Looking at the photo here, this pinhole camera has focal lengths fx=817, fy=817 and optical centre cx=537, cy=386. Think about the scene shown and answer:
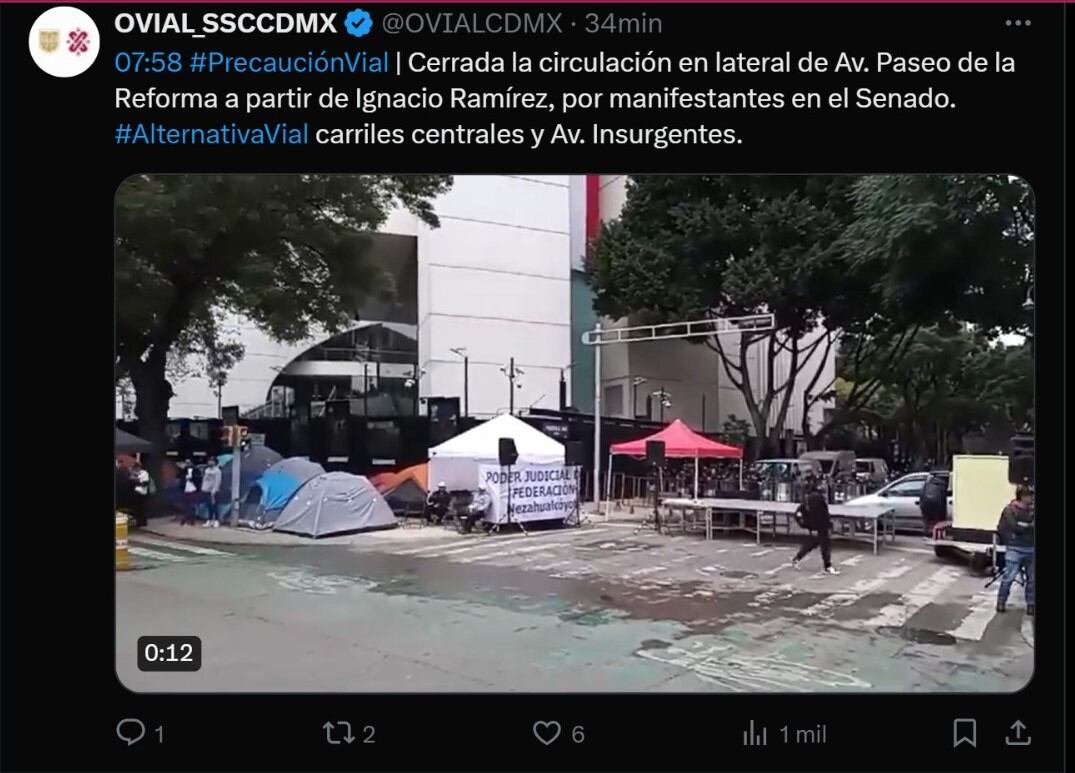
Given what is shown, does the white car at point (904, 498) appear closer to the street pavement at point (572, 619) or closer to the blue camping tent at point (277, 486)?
the street pavement at point (572, 619)

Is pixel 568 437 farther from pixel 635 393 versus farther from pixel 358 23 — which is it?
pixel 358 23

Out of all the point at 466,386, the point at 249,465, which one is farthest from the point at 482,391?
the point at 249,465

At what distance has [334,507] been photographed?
1.58 meters

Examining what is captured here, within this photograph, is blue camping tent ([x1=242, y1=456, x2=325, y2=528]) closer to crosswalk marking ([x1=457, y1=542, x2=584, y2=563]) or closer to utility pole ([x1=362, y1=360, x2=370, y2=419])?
utility pole ([x1=362, y1=360, x2=370, y2=419])

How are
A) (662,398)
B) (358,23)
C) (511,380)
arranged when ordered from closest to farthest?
(358,23) < (511,380) < (662,398)

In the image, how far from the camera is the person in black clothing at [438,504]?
5.41 feet

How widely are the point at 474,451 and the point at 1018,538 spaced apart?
106cm

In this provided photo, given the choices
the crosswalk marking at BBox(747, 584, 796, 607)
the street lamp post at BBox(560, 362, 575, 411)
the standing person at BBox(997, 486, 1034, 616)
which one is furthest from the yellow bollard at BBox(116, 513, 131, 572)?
the standing person at BBox(997, 486, 1034, 616)

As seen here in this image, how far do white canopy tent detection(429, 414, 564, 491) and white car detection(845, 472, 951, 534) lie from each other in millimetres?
665

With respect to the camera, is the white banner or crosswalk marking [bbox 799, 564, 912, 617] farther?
the white banner

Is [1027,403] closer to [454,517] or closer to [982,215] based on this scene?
[982,215]

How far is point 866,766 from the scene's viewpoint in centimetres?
157

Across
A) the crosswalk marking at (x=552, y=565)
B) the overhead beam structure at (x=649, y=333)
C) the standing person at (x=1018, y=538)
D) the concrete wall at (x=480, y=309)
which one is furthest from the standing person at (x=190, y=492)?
the standing person at (x=1018, y=538)

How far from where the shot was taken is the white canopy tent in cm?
164
